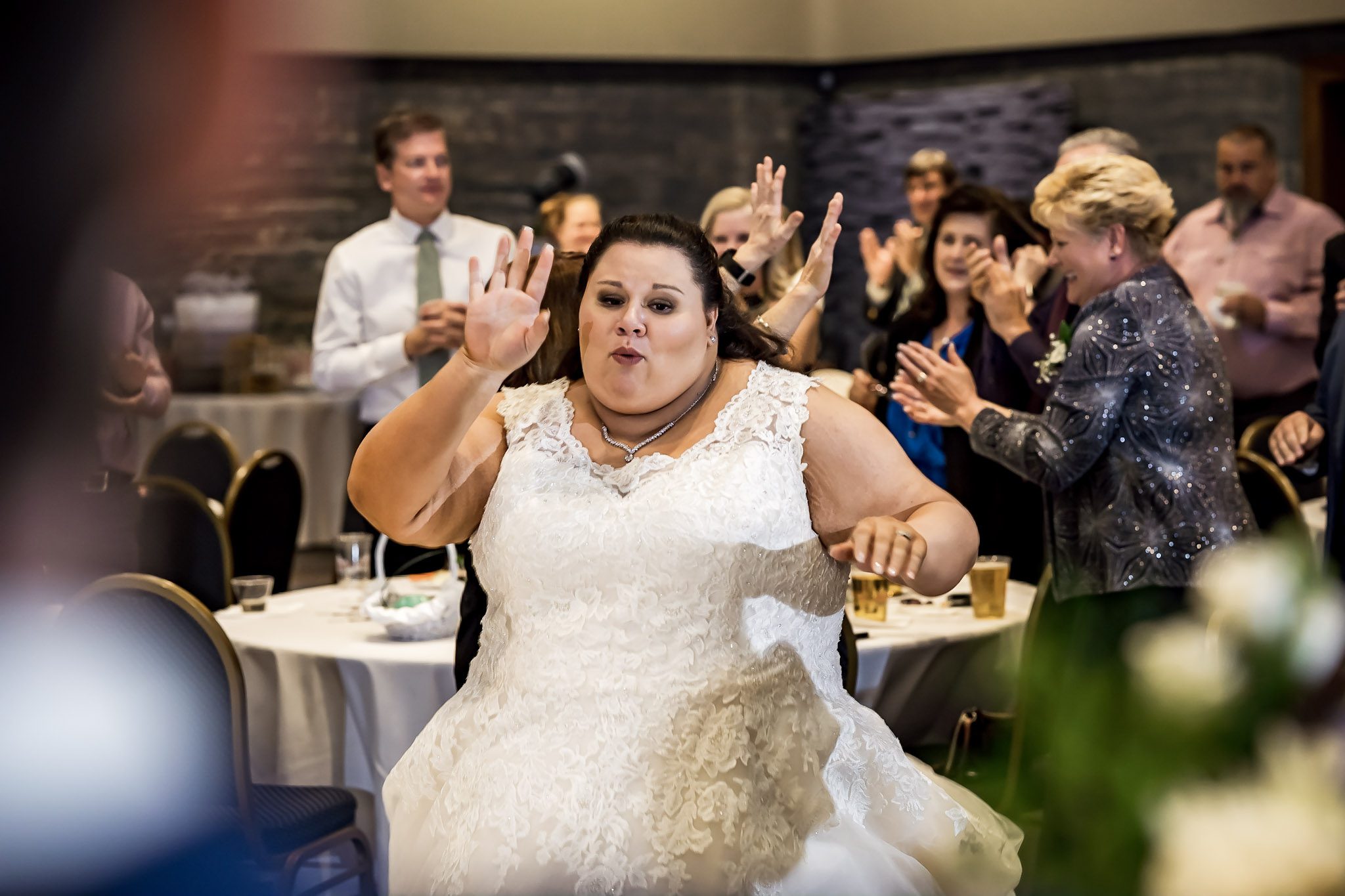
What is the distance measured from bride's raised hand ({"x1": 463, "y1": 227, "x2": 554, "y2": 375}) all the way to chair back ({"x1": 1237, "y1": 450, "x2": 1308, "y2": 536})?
2.74 metres

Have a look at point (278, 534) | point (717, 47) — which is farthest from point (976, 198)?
point (717, 47)

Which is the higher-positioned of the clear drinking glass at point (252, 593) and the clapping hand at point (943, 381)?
the clapping hand at point (943, 381)

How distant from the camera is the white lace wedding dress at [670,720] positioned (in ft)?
6.34

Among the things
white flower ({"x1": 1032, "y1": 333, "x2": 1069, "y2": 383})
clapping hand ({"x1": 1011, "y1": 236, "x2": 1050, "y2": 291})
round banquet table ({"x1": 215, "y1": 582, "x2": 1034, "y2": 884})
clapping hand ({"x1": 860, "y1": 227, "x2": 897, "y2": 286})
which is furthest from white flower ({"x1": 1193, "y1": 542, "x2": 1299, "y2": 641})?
clapping hand ({"x1": 860, "y1": 227, "x2": 897, "y2": 286})

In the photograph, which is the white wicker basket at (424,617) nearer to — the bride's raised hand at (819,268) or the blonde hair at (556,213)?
the bride's raised hand at (819,268)

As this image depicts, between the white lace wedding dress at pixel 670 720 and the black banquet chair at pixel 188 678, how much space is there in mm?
578

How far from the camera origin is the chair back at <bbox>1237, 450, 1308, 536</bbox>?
4.01 meters

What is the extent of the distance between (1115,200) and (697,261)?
1175 mm

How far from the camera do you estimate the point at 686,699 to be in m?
2.01

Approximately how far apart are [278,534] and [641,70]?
5188 mm

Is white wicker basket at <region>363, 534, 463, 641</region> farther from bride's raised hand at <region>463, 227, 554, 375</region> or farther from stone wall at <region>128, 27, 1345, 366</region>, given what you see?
stone wall at <region>128, 27, 1345, 366</region>

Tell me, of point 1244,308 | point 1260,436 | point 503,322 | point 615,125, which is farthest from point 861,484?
point 615,125

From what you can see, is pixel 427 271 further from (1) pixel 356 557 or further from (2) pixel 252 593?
(2) pixel 252 593

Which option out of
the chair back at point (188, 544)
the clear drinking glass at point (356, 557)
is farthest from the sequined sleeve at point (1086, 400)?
the chair back at point (188, 544)
